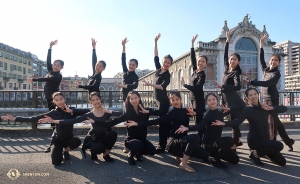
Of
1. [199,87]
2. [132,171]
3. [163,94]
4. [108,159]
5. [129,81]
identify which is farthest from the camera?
[129,81]

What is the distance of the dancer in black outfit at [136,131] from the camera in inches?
160

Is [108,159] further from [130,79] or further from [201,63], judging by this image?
[201,63]

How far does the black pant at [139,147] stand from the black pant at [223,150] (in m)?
1.07

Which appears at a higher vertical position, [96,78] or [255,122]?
[96,78]

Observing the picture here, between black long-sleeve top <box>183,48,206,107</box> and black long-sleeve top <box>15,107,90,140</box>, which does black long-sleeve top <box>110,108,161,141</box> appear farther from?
black long-sleeve top <box>183,48,206,107</box>

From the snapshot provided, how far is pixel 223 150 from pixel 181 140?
72 centimetres

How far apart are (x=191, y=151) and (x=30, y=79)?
3.92m

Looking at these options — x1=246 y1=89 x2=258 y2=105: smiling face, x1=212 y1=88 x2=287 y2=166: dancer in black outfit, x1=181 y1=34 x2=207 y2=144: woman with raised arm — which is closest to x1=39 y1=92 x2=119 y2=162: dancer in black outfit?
x1=181 y1=34 x2=207 y2=144: woman with raised arm

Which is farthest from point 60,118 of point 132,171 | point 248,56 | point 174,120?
point 248,56

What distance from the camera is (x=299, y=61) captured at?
124 m

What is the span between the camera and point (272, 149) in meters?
3.85

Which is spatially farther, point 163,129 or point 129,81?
point 129,81

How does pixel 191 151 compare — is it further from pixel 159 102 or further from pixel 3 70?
pixel 3 70

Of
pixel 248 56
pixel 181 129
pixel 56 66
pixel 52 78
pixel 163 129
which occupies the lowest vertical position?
pixel 163 129
